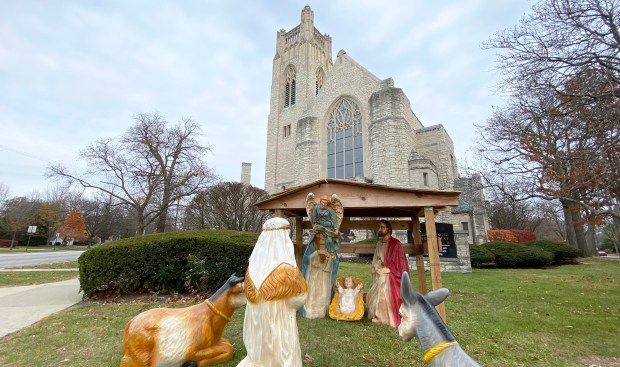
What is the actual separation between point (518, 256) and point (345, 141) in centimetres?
1473

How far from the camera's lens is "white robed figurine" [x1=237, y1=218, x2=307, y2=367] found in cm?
275

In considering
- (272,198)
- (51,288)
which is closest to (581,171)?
(272,198)

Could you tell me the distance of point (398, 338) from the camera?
4336mm

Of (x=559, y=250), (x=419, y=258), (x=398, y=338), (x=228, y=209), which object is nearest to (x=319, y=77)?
(x=228, y=209)

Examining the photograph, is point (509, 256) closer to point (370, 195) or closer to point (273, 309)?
point (370, 195)

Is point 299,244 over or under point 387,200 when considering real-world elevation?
under

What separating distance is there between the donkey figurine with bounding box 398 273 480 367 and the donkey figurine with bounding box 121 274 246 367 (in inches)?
71.0

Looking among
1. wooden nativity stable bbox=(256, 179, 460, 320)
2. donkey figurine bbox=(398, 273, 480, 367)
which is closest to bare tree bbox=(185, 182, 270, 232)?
wooden nativity stable bbox=(256, 179, 460, 320)

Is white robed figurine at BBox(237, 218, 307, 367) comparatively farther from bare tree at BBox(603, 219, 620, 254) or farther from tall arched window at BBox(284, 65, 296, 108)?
bare tree at BBox(603, 219, 620, 254)

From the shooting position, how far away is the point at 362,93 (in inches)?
931

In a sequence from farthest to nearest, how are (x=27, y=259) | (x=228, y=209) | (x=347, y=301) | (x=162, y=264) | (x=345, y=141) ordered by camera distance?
(x=345, y=141) → (x=228, y=209) → (x=27, y=259) → (x=162, y=264) → (x=347, y=301)

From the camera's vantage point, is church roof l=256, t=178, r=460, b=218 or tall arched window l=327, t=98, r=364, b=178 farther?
tall arched window l=327, t=98, r=364, b=178

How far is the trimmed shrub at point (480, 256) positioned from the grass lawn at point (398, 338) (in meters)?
7.08

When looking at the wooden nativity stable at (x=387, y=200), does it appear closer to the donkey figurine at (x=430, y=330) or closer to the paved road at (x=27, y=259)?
the donkey figurine at (x=430, y=330)
